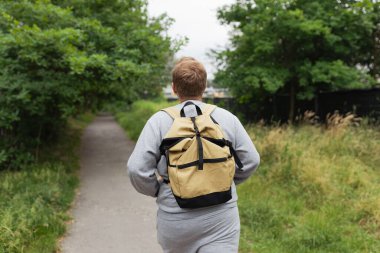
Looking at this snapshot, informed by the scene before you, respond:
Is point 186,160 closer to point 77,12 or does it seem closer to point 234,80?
point 77,12

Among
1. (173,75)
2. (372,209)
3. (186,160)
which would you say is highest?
(173,75)

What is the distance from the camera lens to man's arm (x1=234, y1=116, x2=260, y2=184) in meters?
2.54

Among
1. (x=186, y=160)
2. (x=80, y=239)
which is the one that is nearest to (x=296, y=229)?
(x=80, y=239)

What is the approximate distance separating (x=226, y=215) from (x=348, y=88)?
10.7 m

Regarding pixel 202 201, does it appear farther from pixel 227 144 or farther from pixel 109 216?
pixel 109 216

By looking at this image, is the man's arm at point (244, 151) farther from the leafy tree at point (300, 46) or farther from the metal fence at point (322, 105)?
the leafy tree at point (300, 46)

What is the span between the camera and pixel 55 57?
27.9ft

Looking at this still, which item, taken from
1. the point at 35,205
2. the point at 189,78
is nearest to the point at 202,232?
the point at 189,78

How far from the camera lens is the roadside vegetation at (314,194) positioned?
15.3 feet

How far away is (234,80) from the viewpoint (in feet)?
43.7

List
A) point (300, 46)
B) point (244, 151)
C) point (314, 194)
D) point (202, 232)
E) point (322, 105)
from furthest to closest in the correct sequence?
1. point (322, 105)
2. point (300, 46)
3. point (314, 194)
4. point (244, 151)
5. point (202, 232)

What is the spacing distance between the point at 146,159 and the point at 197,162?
1.02 ft

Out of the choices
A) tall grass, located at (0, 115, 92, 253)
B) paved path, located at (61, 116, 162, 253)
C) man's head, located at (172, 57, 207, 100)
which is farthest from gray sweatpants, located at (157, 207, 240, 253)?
tall grass, located at (0, 115, 92, 253)

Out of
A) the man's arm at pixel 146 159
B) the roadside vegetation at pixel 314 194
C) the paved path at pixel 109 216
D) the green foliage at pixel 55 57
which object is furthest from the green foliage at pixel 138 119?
the man's arm at pixel 146 159
